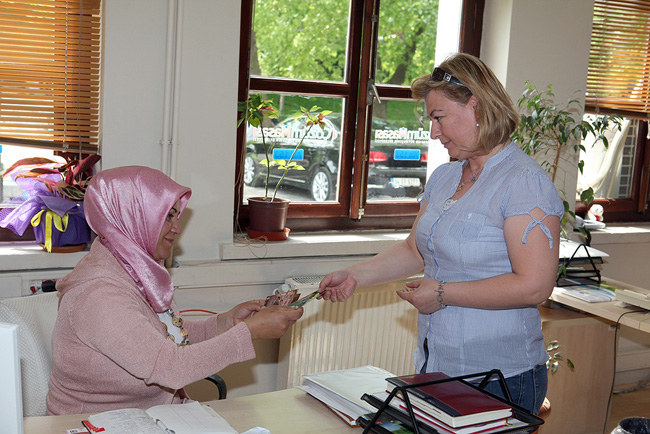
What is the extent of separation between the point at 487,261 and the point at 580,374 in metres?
2.08

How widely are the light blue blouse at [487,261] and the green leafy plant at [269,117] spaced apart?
5.09ft

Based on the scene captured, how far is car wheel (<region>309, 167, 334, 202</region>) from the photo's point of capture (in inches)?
151

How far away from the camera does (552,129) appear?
3781 mm

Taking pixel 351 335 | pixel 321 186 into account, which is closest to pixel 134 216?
pixel 351 335

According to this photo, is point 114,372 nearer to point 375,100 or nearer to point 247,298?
point 247,298

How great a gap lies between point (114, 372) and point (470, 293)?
3.32 ft

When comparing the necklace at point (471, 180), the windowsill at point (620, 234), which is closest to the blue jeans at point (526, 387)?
the necklace at point (471, 180)

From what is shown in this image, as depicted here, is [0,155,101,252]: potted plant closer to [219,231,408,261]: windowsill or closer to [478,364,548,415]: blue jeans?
[219,231,408,261]: windowsill

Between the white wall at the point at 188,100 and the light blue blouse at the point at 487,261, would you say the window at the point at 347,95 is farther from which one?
the light blue blouse at the point at 487,261

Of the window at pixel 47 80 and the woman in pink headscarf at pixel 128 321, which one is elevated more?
the window at pixel 47 80

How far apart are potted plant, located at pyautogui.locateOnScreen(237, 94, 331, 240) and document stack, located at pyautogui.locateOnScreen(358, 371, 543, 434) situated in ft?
5.85

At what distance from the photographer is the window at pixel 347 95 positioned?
3.59 m

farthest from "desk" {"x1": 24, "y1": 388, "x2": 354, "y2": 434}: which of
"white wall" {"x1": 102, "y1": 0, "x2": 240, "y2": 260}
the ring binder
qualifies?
the ring binder

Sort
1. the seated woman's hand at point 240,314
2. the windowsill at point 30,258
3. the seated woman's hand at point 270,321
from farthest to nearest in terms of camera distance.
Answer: the windowsill at point 30,258 < the seated woman's hand at point 240,314 < the seated woman's hand at point 270,321
